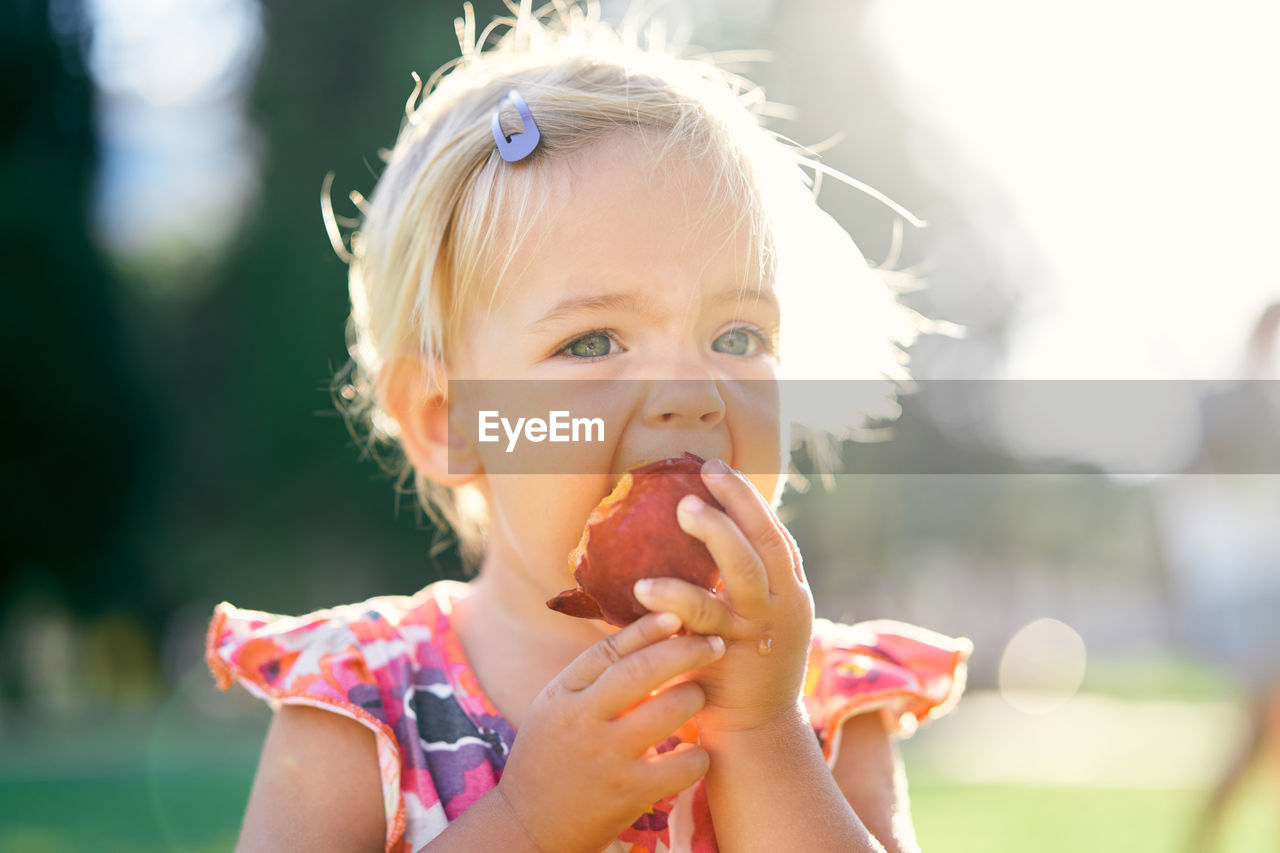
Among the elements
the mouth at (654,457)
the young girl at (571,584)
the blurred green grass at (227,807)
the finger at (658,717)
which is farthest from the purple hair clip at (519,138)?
the blurred green grass at (227,807)

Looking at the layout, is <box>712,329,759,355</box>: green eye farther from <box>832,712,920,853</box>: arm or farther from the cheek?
<box>832,712,920,853</box>: arm

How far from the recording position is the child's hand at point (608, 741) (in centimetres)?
141

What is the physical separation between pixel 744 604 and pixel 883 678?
2.26ft

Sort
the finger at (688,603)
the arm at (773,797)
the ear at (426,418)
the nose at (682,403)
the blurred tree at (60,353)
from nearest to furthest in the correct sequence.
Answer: the finger at (688,603) → the arm at (773,797) → the nose at (682,403) → the ear at (426,418) → the blurred tree at (60,353)

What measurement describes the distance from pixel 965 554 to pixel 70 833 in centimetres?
3570

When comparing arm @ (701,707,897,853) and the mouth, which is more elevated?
the mouth

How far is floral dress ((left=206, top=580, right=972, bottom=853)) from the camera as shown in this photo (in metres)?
1.79

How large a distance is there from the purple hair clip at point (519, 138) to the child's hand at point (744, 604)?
774 mm

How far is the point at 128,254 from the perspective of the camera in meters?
14.2

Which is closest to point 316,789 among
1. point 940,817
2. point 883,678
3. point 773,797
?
point 773,797

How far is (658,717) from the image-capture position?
144 centimetres

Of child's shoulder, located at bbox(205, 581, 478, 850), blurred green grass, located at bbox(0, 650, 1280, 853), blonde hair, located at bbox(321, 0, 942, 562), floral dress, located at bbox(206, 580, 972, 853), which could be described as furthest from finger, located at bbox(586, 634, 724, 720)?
blurred green grass, located at bbox(0, 650, 1280, 853)

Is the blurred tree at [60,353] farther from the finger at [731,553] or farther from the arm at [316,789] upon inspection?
the finger at [731,553]

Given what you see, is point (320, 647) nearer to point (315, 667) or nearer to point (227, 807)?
point (315, 667)
